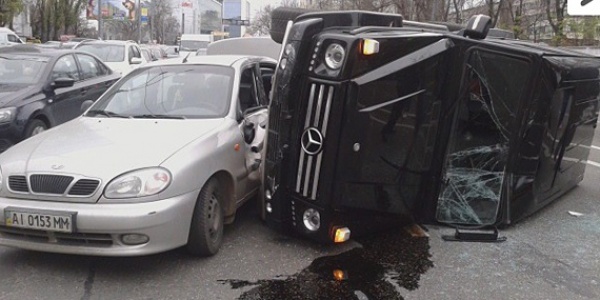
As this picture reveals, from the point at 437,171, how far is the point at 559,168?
183 cm

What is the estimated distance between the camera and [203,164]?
405 cm

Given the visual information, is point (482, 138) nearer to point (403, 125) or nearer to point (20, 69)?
point (403, 125)

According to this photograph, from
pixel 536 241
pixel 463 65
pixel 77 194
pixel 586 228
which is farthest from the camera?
pixel 586 228

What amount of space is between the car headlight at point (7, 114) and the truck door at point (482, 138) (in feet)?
17.0

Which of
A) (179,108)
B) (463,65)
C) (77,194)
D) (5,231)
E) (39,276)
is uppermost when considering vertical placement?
(463,65)

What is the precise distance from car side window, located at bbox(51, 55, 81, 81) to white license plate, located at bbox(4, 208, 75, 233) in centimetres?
444

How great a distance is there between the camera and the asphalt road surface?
3.70 metres

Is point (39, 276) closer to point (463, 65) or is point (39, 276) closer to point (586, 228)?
point (463, 65)

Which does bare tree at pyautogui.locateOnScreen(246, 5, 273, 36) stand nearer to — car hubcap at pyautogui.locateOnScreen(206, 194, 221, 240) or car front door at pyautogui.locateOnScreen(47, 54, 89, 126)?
car front door at pyautogui.locateOnScreen(47, 54, 89, 126)

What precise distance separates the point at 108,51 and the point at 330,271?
12441 millimetres

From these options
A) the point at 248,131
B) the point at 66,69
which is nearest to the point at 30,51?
the point at 66,69

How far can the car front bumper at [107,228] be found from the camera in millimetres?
3566

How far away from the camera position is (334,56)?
3891mm

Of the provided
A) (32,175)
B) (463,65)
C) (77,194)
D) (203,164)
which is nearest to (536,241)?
(463,65)
